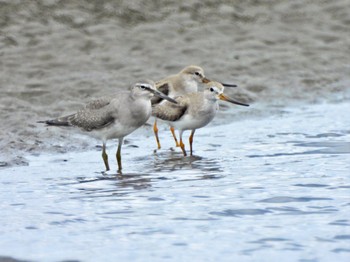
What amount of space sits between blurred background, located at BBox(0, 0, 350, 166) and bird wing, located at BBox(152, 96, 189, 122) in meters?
1.92

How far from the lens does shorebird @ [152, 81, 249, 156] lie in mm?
13445

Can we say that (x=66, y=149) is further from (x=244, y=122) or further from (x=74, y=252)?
(x=74, y=252)

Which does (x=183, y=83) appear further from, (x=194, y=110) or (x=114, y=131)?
(x=114, y=131)

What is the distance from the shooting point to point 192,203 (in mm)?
9742

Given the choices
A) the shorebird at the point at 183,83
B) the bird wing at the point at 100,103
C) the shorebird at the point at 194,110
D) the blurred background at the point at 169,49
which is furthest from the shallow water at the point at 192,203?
the blurred background at the point at 169,49

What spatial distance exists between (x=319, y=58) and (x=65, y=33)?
471cm

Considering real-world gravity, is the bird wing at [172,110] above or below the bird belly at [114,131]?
above

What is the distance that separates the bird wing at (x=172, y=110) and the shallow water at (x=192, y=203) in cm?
46

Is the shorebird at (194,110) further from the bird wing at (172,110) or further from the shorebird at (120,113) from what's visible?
the shorebird at (120,113)

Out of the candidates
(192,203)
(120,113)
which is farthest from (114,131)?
(192,203)

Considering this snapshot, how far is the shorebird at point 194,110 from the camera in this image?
1345 centimetres

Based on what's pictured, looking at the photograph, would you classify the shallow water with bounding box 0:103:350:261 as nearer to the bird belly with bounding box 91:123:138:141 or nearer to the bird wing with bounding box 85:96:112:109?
the bird belly with bounding box 91:123:138:141

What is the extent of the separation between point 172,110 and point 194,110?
0.37 meters

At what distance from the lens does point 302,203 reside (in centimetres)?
963
